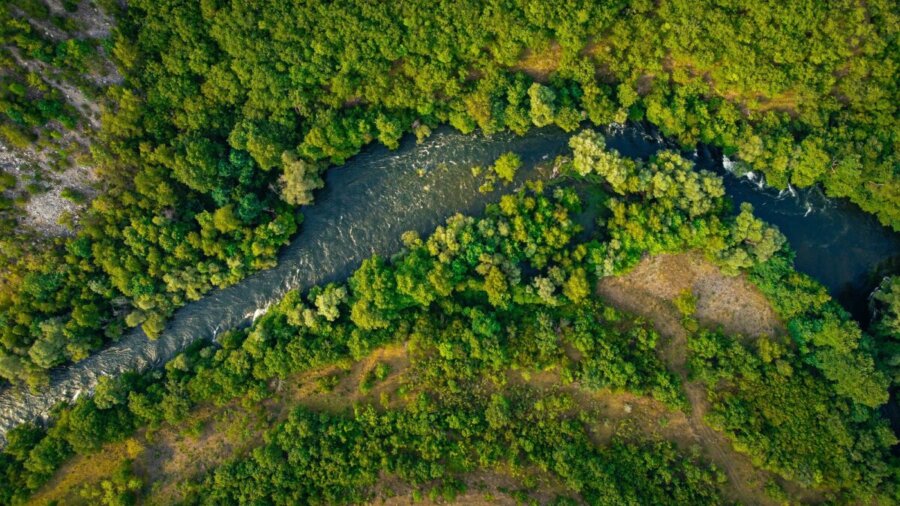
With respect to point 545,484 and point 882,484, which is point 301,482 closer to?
point 545,484

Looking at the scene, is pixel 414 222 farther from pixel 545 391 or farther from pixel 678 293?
pixel 678 293

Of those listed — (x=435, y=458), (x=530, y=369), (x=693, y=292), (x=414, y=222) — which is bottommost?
(x=435, y=458)

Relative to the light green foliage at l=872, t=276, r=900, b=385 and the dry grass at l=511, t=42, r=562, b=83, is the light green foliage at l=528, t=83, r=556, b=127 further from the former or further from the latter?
the light green foliage at l=872, t=276, r=900, b=385

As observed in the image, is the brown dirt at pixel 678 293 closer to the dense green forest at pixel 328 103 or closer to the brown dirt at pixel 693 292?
the brown dirt at pixel 693 292

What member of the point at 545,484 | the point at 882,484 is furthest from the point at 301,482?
the point at 882,484

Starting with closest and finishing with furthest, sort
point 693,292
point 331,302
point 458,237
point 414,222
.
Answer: point 331,302 → point 458,237 → point 693,292 → point 414,222

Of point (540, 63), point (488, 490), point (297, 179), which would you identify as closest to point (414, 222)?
point (297, 179)
